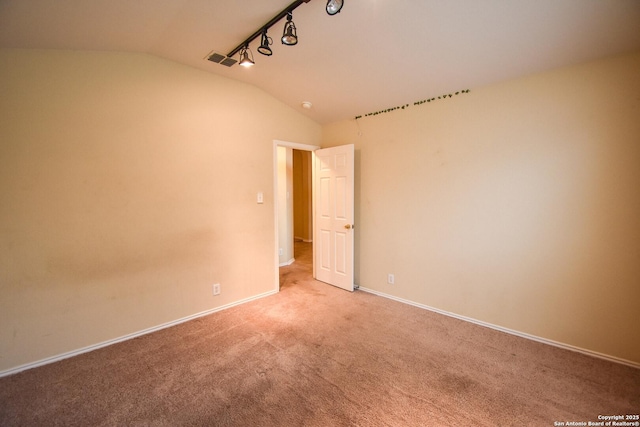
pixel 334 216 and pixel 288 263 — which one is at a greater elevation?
pixel 334 216

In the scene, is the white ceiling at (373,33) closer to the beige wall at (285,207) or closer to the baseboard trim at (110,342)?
the beige wall at (285,207)

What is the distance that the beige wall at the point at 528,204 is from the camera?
2.16 meters

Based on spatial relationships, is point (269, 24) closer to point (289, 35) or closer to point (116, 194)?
point (289, 35)

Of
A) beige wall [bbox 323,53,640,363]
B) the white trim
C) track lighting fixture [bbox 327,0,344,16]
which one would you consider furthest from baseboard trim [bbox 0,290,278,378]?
track lighting fixture [bbox 327,0,344,16]

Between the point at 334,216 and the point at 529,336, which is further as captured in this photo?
the point at 334,216

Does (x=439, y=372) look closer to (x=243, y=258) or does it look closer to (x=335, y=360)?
(x=335, y=360)

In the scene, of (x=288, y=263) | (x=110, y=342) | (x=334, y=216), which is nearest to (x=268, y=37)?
(x=334, y=216)

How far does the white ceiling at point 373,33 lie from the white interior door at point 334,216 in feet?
3.91

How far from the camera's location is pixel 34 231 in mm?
2156

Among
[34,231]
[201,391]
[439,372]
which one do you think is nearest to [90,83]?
[34,231]

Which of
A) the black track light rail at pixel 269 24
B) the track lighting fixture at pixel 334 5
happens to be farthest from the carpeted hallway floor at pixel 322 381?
the black track light rail at pixel 269 24

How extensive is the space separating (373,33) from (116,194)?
273 cm

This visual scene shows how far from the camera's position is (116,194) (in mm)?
2498

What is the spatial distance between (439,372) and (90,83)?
3853 mm
